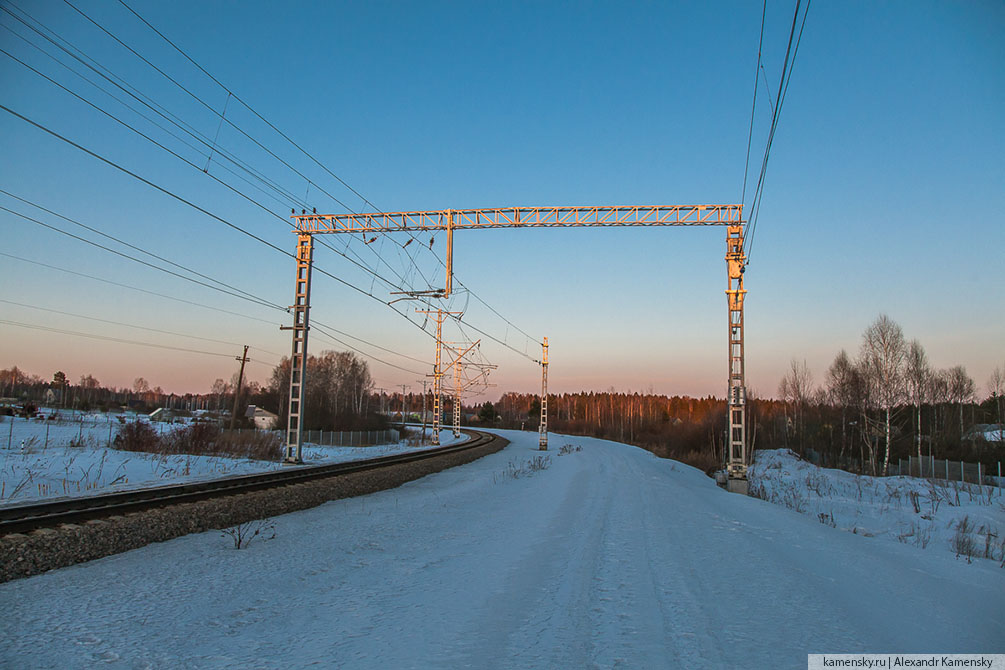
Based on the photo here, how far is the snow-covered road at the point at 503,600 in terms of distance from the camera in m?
5.05

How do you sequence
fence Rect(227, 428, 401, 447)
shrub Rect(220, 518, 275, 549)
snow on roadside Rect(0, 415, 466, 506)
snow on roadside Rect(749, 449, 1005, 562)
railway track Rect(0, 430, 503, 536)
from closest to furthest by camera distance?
railway track Rect(0, 430, 503, 536) → shrub Rect(220, 518, 275, 549) → snow on roadside Rect(749, 449, 1005, 562) → snow on roadside Rect(0, 415, 466, 506) → fence Rect(227, 428, 401, 447)

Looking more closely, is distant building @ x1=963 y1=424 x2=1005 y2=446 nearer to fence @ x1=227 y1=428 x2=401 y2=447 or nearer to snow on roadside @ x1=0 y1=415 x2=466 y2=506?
fence @ x1=227 y1=428 x2=401 y2=447

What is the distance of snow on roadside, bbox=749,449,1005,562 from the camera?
1395cm

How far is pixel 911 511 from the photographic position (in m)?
20.5

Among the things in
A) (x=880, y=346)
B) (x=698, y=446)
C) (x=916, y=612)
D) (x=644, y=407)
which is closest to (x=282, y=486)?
(x=916, y=612)

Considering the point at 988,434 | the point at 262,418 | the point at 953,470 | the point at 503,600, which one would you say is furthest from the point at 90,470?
the point at 988,434

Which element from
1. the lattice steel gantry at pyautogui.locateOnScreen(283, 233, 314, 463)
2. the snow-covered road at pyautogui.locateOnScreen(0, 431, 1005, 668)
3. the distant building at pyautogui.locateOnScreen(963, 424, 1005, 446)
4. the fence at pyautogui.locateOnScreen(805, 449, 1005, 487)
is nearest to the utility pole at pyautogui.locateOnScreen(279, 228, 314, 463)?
the lattice steel gantry at pyautogui.locateOnScreen(283, 233, 314, 463)

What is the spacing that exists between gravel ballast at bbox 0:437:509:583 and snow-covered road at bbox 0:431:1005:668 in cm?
35

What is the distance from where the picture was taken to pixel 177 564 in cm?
772

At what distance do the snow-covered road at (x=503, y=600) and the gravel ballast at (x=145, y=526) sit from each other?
354 mm

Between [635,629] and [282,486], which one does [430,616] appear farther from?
[282,486]

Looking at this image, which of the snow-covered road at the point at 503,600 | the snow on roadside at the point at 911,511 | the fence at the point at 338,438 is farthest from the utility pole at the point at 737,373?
the fence at the point at 338,438

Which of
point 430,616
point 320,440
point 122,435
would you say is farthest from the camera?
point 320,440

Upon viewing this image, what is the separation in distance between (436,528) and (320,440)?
37.7 m
